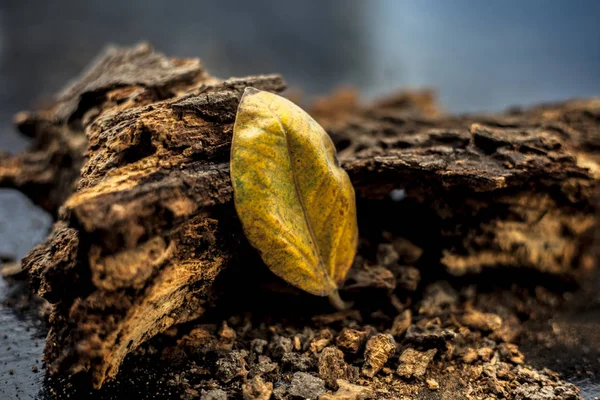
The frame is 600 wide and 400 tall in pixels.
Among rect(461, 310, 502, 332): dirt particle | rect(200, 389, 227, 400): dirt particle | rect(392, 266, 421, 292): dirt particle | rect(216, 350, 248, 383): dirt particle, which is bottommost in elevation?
rect(200, 389, 227, 400): dirt particle

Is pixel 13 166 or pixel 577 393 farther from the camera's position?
pixel 13 166

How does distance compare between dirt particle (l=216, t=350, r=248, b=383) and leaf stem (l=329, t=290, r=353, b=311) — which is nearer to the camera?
dirt particle (l=216, t=350, r=248, b=383)

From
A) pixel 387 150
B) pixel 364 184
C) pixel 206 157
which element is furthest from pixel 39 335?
pixel 387 150

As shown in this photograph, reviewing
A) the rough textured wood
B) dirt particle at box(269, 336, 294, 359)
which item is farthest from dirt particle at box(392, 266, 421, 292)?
dirt particle at box(269, 336, 294, 359)

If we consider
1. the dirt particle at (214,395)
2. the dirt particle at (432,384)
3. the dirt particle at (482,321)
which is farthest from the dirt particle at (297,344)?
the dirt particle at (482,321)

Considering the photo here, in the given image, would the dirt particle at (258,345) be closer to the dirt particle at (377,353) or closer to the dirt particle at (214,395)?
the dirt particle at (214,395)

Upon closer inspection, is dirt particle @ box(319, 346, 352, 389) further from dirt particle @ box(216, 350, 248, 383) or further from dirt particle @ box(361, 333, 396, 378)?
dirt particle @ box(216, 350, 248, 383)

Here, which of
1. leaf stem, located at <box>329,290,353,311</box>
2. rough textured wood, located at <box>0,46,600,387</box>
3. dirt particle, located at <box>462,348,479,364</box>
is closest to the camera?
rough textured wood, located at <box>0,46,600,387</box>

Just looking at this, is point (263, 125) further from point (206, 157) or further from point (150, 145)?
point (150, 145)
